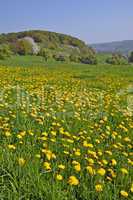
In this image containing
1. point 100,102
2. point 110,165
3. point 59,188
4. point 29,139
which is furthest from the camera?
point 100,102

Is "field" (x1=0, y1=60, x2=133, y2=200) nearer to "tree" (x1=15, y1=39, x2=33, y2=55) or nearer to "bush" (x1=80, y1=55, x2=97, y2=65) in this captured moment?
"bush" (x1=80, y1=55, x2=97, y2=65)

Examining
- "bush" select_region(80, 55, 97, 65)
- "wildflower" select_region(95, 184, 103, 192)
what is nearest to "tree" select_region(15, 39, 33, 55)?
"bush" select_region(80, 55, 97, 65)

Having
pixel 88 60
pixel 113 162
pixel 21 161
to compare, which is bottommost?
pixel 88 60

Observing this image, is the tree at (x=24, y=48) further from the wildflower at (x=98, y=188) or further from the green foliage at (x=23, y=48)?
the wildflower at (x=98, y=188)

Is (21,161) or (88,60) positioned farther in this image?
(88,60)

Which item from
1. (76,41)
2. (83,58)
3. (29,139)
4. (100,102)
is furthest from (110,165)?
(76,41)

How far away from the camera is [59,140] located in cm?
500

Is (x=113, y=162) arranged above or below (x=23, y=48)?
below

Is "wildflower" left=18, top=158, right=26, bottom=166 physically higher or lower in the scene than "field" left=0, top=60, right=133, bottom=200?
higher

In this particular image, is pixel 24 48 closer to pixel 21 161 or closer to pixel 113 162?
pixel 113 162

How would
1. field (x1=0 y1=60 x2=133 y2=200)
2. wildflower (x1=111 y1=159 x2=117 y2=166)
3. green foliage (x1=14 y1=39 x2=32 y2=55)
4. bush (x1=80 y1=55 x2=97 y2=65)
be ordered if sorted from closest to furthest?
field (x1=0 y1=60 x2=133 y2=200) → wildflower (x1=111 y1=159 x2=117 y2=166) → bush (x1=80 y1=55 x2=97 y2=65) → green foliage (x1=14 y1=39 x2=32 y2=55)

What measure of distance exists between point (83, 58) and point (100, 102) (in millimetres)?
34776

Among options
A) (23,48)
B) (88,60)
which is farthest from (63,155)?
(23,48)

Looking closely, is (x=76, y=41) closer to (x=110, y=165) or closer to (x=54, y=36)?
(x=54, y=36)
